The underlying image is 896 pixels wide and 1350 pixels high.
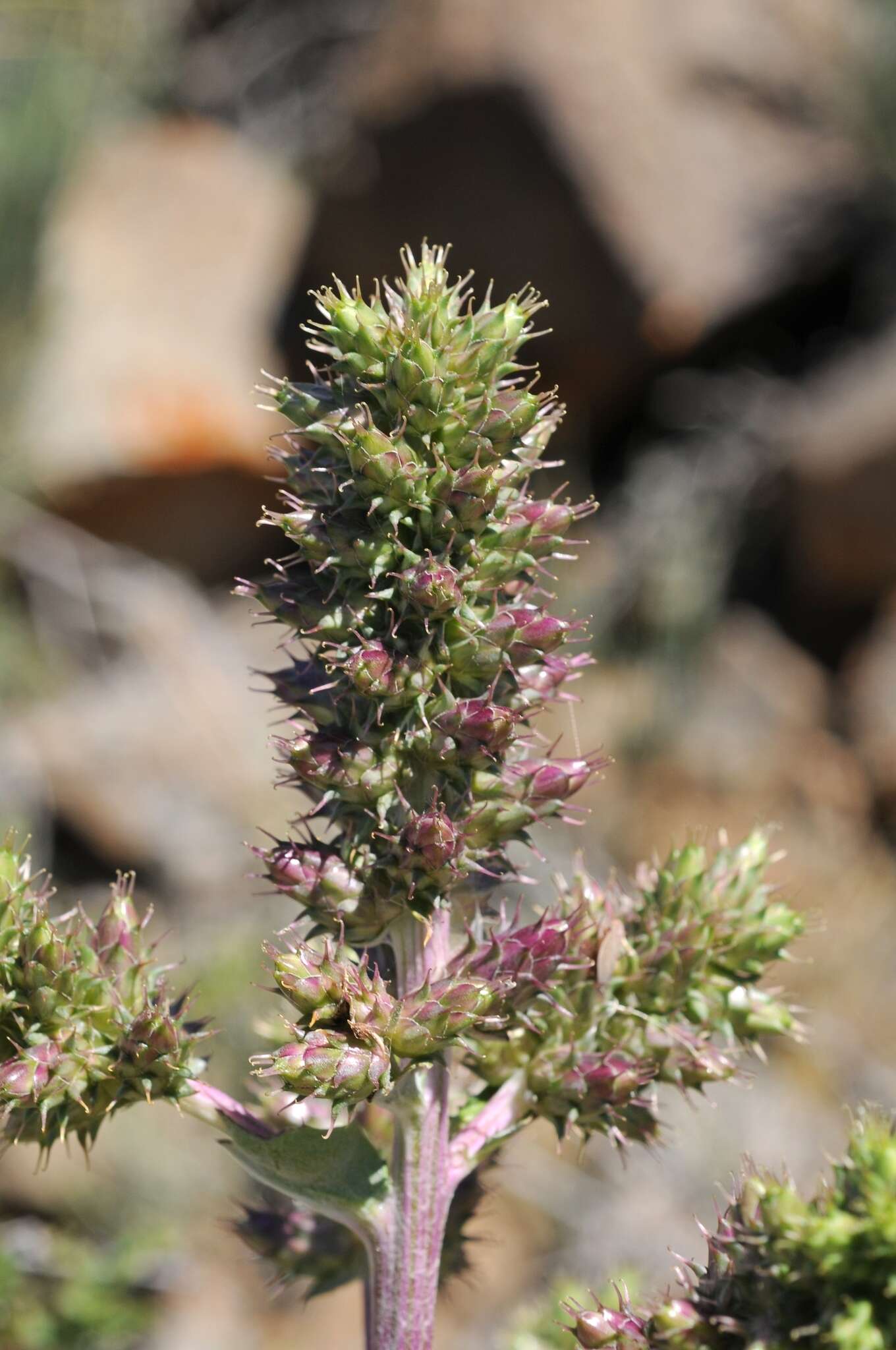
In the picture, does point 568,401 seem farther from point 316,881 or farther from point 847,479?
point 316,881

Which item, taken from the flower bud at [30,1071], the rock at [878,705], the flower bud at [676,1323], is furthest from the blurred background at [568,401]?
the flower bud at [676,1323]

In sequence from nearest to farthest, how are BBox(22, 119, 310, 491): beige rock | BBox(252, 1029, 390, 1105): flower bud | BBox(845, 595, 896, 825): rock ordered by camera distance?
BBox(252, 1029, 390, 1105): flower bud, BBox(845, 595, 896, 825): rock, BBox(22, 119, 310, 491): beige rock

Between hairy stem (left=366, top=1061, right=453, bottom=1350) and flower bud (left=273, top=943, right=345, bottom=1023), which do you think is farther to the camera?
hairy stem (left=366, top=1061, right=453, bottom=1350)

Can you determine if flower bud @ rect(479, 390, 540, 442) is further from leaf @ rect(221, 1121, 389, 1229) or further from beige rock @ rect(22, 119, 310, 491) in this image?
beige rock @ rect(22, 119, 310, 491)

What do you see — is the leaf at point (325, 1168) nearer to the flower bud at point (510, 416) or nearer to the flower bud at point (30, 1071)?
the flower bud at point (30, 1071)

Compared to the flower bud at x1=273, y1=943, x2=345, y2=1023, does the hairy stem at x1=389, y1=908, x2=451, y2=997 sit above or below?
above

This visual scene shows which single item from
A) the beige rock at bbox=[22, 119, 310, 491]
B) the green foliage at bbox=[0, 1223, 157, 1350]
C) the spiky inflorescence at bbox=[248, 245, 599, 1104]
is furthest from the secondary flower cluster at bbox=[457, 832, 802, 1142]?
the beige rock at bbox=[22, 119, 310, 491]
